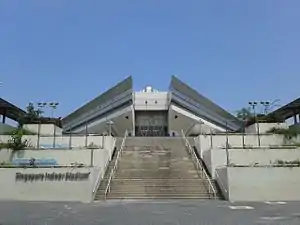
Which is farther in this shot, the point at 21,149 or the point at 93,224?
the point at 21,149

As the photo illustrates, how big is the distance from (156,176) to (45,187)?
5189mm

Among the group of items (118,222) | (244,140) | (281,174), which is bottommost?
(118,222)

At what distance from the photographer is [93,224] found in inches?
347

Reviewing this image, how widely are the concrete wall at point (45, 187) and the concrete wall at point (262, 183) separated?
592 centimetres

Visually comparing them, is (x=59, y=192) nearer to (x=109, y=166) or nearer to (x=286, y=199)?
(x=109, y=166)

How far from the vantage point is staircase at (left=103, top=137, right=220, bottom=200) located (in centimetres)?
1641

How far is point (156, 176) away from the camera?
60.8 feet

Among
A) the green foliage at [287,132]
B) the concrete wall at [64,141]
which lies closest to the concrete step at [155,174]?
the concrete wall at [64,141]

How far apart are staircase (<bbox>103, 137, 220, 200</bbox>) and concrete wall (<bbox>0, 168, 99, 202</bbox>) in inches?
29.6

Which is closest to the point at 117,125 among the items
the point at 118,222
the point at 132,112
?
the point at 132,112

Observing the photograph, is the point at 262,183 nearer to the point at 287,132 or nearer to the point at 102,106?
the point at 287,132

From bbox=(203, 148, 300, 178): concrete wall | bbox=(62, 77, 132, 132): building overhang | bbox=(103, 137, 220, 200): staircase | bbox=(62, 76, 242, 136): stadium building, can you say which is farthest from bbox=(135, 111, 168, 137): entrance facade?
bbox=(203, 148, 300, 178): concrete wall

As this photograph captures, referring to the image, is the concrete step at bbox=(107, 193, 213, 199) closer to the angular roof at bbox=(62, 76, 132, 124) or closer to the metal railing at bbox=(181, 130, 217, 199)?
the metal railing at bbox=(181, 130, 217, 199)

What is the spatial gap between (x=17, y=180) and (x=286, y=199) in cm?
1153
